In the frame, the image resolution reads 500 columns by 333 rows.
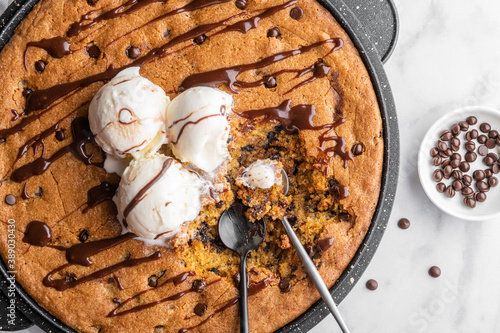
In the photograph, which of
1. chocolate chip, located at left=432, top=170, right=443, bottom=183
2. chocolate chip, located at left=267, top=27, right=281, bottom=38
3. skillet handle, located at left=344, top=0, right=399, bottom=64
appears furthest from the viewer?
chocolate chip, located at left=432, top=170, right=443, bottom=183

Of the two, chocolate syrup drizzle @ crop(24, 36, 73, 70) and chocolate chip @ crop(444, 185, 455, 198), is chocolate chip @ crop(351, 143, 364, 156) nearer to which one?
chocolate chip @ crop(444, 185, 455, 198)

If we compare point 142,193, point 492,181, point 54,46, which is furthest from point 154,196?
point 492,181

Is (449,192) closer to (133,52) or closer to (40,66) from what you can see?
(133,52)

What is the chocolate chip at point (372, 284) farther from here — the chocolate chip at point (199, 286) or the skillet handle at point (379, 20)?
the skillet handle at point (379, 20)

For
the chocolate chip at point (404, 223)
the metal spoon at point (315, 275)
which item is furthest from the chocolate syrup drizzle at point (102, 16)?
the chocolate chip at point (404, 223)

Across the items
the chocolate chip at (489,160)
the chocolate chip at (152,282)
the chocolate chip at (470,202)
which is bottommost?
the chocolate chip at (470,202)

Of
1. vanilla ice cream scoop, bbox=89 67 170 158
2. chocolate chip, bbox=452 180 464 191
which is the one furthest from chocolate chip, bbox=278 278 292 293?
chocolate chip, bbox=452 180 464 191
